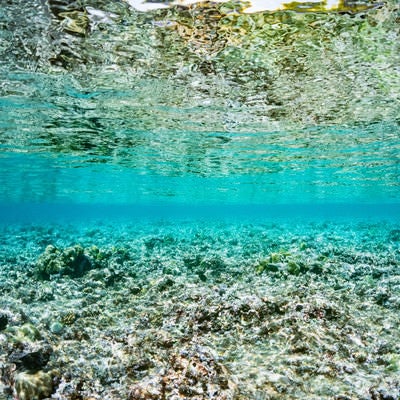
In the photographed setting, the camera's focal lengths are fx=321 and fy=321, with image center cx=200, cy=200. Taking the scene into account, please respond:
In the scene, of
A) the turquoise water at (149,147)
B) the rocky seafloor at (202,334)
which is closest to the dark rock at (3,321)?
the rocky seafloor at (202,334)

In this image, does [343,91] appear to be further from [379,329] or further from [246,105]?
[379,329]

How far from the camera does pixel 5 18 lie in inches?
272

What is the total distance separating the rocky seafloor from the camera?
430 cm

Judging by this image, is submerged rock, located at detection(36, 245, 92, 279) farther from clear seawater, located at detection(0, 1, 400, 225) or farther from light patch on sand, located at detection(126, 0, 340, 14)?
light patch on sand, located at detection(126, 0, 340, 14)

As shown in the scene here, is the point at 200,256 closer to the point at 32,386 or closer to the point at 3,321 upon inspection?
the point at 3,321

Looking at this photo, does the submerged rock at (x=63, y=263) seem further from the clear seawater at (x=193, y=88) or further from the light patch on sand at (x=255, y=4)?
the light patch on sand at (x=255, y=4)

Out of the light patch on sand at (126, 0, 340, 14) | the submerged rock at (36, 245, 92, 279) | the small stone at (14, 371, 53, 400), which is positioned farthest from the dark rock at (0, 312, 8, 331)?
the light patch on sand at (126, 0, 340, 14)

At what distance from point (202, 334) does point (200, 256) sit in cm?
760

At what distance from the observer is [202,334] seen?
597cm

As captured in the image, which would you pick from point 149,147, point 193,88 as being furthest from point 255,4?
point 149,147

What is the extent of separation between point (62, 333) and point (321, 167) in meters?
24.7

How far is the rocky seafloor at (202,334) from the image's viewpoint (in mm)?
4297

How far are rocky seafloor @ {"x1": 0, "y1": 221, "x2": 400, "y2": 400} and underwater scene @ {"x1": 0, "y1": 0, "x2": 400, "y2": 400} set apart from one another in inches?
1.3

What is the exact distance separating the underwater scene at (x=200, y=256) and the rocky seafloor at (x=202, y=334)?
0.03 m
